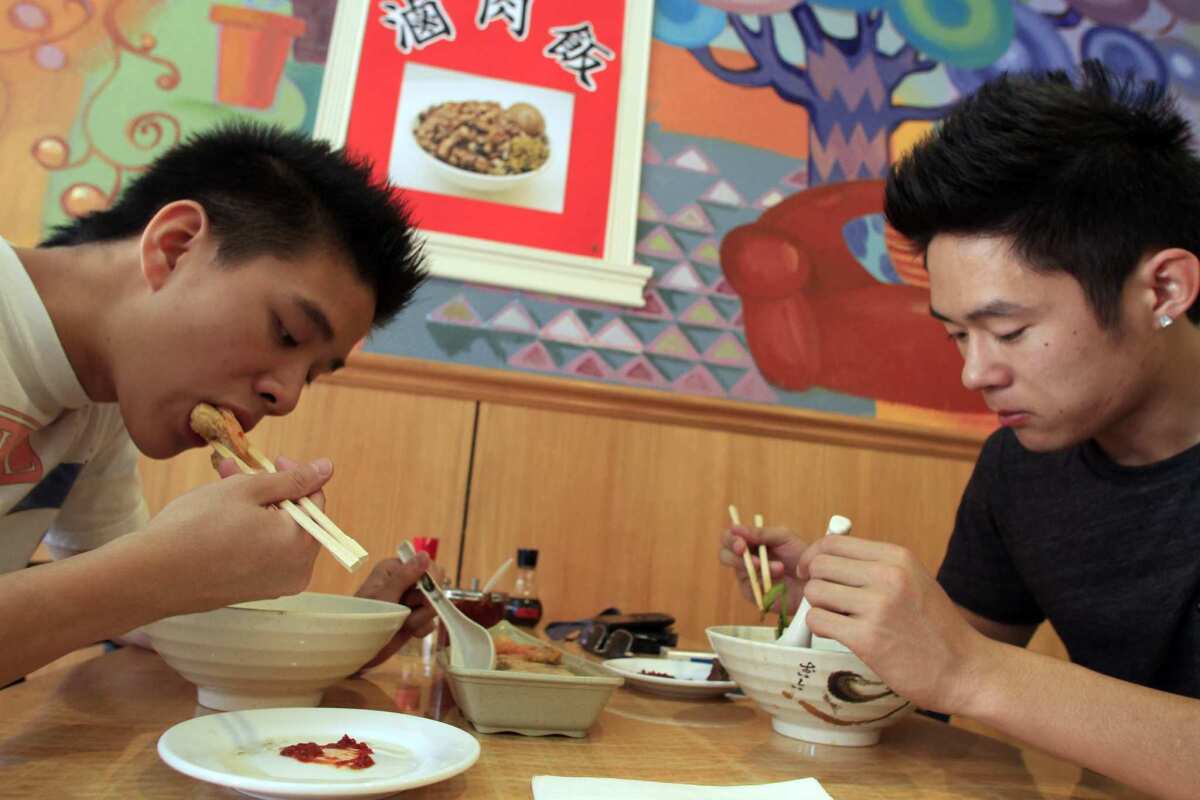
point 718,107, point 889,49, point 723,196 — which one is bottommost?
point 723,196

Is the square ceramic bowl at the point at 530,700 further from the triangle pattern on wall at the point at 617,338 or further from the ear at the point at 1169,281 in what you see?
the triangle pattern on wall at the point at 617,338

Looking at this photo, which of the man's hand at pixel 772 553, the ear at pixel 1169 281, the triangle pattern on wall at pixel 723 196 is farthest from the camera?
the triangle pattern on wall at pixel 723 196

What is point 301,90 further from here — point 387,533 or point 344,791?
point 344,791

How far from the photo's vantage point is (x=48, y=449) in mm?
1049

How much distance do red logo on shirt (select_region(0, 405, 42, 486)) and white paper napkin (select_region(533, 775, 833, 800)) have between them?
71 cm

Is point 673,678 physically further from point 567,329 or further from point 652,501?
point 567,329

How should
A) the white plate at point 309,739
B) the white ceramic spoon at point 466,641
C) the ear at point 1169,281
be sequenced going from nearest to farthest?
the white plate at point 309,739 → the white ceramic spoon at point 466,641 → the ear at point 1169,281

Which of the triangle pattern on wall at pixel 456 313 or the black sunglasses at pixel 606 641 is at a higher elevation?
the triangle pattern on wall at pixel 456 313

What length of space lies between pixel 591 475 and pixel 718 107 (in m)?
1.18

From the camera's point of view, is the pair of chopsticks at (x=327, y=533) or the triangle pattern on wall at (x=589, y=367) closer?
the pair of chopsticks at (x=327, y=533)

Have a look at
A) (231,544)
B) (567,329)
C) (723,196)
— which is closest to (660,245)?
(723,196)

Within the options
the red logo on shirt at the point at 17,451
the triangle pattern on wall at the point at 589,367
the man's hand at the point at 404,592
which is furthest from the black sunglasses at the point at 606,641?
the triangle pattern on wall at the point at 589,367

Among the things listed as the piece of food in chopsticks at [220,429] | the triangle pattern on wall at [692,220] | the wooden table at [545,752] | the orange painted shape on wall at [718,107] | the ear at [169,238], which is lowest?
the wooden table at [545,752]

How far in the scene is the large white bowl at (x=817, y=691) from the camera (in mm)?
821
